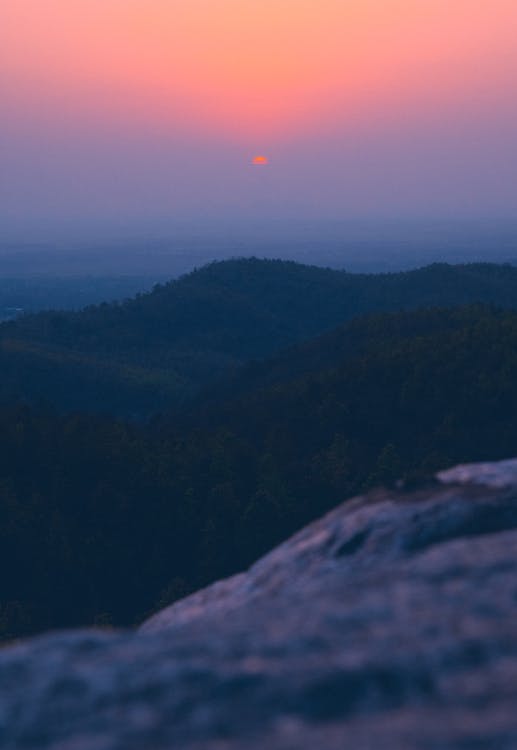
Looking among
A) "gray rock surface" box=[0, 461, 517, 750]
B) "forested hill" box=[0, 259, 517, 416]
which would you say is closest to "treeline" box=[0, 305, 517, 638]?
Answer: "gray rock surface" box=[0, 461, 517, 750]

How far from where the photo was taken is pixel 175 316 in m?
161

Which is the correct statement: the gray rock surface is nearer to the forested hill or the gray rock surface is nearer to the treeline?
the treeline

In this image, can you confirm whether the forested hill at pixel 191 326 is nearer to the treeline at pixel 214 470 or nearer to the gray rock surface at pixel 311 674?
the treeline at pixel 214 470

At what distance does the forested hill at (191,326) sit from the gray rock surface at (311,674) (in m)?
87.2

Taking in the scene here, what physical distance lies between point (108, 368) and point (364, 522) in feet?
356

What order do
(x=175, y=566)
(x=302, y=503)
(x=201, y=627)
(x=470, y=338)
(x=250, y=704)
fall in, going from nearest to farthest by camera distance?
(x=250, y=704) → (x=201, y=627) → (x=175, y=566) → (x=302, y=503) → (x=470, y=338)

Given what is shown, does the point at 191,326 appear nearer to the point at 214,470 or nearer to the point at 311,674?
the point at 214,470

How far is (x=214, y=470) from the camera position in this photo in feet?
113

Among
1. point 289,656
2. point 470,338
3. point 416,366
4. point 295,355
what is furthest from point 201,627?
point 295,355

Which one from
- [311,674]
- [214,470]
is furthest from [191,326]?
[311,674]

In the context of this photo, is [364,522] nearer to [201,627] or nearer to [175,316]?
[201,627]

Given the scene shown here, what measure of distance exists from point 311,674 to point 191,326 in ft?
517

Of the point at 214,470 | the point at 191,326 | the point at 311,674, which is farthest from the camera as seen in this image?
the point at 191,326

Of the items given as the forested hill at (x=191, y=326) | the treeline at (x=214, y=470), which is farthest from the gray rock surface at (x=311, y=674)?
the forested hill at (x=191, y=326)
